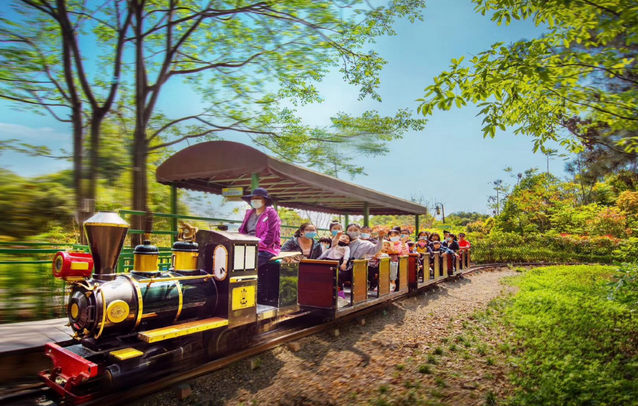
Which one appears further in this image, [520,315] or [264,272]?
[520,315]

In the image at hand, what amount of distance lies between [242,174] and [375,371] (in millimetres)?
3734

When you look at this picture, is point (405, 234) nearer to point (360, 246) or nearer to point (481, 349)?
point (360, 246)

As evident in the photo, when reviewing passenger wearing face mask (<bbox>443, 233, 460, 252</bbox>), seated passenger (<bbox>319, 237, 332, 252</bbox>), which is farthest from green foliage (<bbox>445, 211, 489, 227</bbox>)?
seated passenger (<bbox>319, 237, 332, 252</bbox>)

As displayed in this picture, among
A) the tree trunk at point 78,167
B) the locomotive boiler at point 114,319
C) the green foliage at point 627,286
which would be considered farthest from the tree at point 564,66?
the tree trunk at point 78,167

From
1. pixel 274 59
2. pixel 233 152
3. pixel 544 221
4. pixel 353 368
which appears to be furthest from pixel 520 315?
pixel 544 221

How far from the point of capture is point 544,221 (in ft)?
86.9

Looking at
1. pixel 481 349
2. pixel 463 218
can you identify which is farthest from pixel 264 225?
pixel 463 218

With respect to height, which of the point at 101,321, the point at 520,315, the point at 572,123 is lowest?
the point at 520,315

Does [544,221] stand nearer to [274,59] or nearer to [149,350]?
[274,59]

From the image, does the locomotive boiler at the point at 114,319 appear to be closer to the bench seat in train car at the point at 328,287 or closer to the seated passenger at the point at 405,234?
the bench seat in train car at the point at 328,287

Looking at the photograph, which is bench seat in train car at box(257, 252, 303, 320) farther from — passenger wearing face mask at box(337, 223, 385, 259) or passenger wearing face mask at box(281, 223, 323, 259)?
passenger wearing face mask at box(337, 223, 385, 259)

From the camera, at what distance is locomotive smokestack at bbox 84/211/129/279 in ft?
11.9

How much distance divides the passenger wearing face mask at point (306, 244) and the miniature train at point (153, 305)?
1390mm

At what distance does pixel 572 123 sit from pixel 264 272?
5804 mm
